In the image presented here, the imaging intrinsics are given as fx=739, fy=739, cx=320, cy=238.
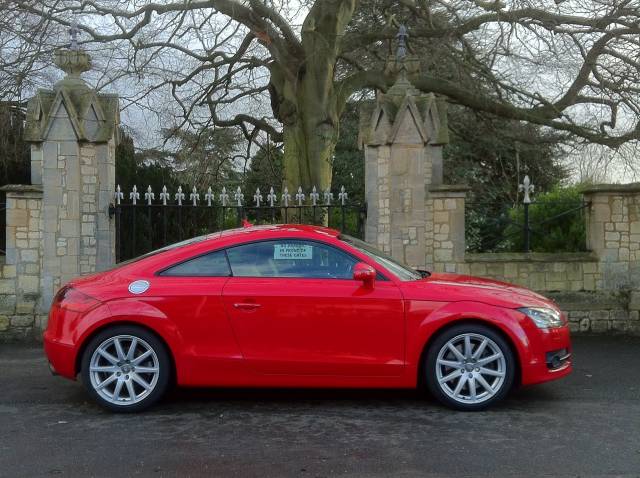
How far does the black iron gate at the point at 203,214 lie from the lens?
9.47 meters

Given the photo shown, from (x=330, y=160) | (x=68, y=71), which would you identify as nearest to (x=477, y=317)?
(x=68, y=71)

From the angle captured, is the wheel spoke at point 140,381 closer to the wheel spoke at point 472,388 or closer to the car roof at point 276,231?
the car roof at point 276,231

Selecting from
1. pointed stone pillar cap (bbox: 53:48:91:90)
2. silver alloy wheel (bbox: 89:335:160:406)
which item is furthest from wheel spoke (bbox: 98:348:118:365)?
pointed stone pillar cap (bbox: 53:48:91:90)

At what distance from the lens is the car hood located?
18.8 ft

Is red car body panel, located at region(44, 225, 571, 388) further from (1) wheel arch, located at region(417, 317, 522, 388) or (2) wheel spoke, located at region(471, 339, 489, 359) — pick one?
(2) wheel spoke, located at region(471, 339, 489, 359)

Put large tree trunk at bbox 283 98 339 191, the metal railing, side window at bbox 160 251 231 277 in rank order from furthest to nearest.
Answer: large tree trunk at bbox 283 98 339 191 → the metal railing → side window at bbox 160 251 231 277

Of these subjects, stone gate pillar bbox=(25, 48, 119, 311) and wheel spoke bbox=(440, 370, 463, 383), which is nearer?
wheel spoke bbox=(440, 370, 463, 383)

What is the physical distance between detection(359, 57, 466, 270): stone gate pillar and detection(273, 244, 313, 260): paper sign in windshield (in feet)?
12.2

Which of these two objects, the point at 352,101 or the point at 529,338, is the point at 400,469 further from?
the point at 352,101

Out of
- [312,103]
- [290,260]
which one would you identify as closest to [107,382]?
[290,260]

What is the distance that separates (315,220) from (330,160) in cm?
622

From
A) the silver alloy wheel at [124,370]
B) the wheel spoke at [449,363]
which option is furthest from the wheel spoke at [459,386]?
the silver alloy wheel at [124,370]

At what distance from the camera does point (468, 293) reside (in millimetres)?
5777

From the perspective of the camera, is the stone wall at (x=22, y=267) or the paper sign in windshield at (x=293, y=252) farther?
the stone wall at (x=22, y=267)
